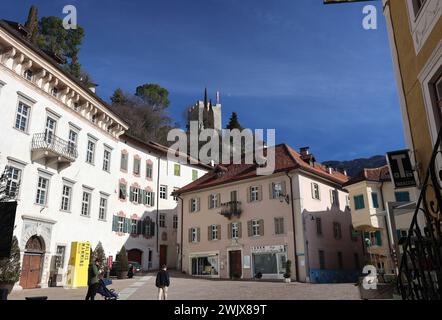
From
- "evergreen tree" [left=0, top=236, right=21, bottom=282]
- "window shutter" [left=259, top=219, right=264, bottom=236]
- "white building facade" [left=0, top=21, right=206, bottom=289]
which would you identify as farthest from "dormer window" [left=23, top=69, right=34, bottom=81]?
"window shutter" [left=259, top=219, right=264, bottom=236]

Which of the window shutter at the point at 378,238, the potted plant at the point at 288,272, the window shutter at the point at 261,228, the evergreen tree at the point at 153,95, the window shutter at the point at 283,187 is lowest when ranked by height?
the potted plant at the point at 288,272

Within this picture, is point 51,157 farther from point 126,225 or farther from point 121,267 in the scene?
point 126,225

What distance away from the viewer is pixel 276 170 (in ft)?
115

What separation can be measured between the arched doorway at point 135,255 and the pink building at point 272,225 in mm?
4352

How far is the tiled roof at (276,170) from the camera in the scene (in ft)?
115

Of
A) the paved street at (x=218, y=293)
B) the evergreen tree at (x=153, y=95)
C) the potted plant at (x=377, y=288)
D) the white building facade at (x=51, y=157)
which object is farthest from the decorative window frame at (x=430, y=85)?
the evergreen tree at (x=153, y=95)

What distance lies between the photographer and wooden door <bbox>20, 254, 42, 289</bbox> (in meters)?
23.9

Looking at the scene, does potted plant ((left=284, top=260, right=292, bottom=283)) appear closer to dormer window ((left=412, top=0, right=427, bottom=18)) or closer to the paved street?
the paved street

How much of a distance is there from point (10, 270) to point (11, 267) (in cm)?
20

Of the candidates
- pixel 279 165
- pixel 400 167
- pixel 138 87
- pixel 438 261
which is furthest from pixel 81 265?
pixel 138 87

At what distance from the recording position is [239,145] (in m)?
106

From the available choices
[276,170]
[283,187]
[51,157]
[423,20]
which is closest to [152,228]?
[276,170]

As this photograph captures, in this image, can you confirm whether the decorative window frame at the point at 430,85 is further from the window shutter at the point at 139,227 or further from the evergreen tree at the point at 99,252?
the window shutter at the point at 139,227

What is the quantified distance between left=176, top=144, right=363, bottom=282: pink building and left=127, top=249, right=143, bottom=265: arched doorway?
4352 millimetres
